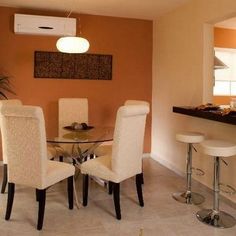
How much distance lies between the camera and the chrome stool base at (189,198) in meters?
3.28

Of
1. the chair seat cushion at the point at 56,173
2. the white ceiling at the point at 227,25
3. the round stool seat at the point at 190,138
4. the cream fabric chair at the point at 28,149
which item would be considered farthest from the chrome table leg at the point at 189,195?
the white ceiling at the point at 227,25

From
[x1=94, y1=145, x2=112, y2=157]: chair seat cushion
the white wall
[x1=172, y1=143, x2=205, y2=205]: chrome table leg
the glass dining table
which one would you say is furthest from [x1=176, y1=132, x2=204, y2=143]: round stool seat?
[x1=94, y1=145, x2=112, y2=157]: chair seat cushion

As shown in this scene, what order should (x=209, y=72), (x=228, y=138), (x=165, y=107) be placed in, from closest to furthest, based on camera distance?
(x=228, y=138), (x=209, y=72), (x=165, y=107)

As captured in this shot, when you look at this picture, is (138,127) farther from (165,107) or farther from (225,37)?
(225,37)

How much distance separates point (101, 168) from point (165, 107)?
2173 mm

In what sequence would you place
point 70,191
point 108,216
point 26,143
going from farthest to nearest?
point 70,191, point 108,216, point 26,143

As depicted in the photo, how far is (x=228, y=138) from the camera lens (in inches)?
124

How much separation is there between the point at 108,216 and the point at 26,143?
3.61ft

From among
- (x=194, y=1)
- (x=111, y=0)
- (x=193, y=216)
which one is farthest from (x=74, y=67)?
(x=193, y=216)

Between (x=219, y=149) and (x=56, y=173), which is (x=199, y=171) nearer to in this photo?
(x=219, y=149)

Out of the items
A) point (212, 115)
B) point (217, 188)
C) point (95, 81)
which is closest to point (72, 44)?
point (95, 81)

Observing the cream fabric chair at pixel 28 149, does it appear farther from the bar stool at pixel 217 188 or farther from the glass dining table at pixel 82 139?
the bar stool at pixel 217 188

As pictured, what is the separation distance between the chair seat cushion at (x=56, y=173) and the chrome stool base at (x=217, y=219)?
1.40m

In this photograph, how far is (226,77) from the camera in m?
6.30
